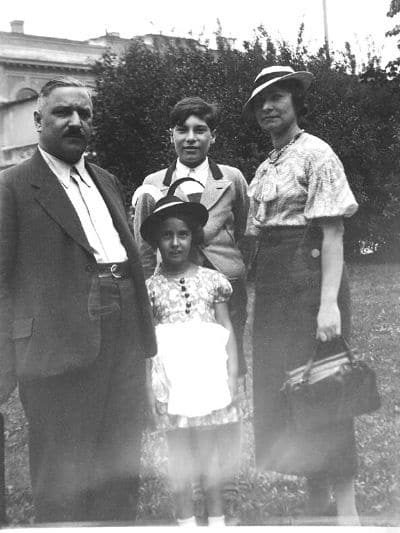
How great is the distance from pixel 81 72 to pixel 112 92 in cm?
160

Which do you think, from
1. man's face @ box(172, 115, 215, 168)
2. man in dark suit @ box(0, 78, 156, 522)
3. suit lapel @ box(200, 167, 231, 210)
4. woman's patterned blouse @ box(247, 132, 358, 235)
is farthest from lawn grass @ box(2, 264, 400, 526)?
man's face @ box(172, 115, 215, 168)

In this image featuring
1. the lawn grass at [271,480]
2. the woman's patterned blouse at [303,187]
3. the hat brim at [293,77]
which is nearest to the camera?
the woman's patterned blouse at [303,187]

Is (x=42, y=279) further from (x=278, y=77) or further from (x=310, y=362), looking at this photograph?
(x=278, y=77)

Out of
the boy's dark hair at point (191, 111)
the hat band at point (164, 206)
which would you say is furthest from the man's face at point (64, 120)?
the boy's dark hair at point (191, 111)

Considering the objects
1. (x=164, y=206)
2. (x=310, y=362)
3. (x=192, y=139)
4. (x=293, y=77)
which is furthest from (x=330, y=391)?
(x=192, y=139)

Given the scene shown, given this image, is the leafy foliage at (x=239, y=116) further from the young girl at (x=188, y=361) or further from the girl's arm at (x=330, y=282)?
the girl's arm at (x=330, y=282)

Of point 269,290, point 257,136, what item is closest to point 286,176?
point 269,290

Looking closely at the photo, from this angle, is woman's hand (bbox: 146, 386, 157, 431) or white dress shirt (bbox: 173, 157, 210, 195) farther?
white dress shirt (bbox: 173, 157, 210, 195)

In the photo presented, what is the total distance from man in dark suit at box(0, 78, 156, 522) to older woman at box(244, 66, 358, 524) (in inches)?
25.4

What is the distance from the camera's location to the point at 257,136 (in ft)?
45.8

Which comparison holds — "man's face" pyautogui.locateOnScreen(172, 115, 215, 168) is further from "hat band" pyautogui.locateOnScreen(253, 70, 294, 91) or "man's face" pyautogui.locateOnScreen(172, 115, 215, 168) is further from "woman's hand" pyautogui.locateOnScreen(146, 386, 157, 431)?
"woman's hand" pyautogui.locateOnScreen(146, 386, 157, 431)

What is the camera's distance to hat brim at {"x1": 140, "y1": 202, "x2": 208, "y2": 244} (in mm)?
3227

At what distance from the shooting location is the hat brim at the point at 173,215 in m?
3.23

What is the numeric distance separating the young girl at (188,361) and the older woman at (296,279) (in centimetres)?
19
